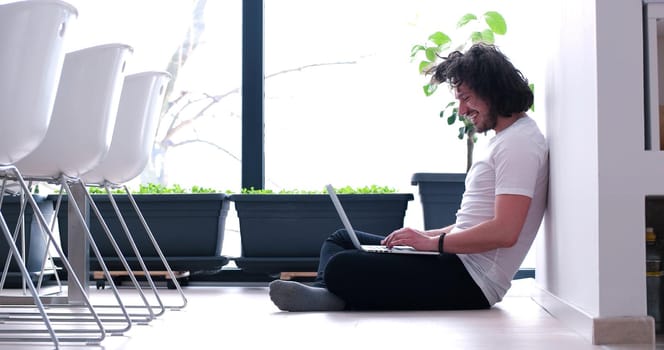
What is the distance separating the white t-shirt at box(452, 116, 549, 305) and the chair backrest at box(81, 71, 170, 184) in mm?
1187

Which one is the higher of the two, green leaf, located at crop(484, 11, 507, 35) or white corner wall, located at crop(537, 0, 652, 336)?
green leaf, located at crop(484, 11, 507, 35)

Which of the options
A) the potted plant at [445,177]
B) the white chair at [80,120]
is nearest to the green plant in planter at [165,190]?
the potted plant at [445,177]

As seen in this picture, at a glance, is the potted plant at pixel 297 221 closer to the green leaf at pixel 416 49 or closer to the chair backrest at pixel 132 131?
the green leaf at pixel 416 49

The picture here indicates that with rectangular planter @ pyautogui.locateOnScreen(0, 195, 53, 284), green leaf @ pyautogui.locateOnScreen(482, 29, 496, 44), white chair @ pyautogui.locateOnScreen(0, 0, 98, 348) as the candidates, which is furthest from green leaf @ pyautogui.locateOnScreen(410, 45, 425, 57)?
white chair @ pyautogui.locateOnScreen(0, 0, 98, 348)

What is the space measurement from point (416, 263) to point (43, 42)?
58.2 inches

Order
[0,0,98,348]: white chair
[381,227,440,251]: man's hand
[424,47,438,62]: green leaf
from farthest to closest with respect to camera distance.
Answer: [424,47,438,62]: green leaf, [381,227,440,251]: man's hand, [0,0,98,348]: white chair

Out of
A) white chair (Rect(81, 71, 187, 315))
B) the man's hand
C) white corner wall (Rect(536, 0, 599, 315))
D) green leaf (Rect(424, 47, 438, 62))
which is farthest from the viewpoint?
green leaf (Rect(424, 47, 438, 62))

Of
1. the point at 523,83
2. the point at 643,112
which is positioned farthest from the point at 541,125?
the point at 643,112

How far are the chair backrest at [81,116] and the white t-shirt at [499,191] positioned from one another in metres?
1.23

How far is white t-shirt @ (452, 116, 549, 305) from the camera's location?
3105mm

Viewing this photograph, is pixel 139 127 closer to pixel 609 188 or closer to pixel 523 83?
pixel 523 83

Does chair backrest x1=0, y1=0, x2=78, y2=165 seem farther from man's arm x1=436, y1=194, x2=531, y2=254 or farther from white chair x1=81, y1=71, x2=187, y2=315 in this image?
man's arm x1=436, y1=194, x2=531, y2=254

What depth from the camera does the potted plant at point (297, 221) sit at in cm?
463

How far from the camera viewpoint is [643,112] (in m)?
2.42
